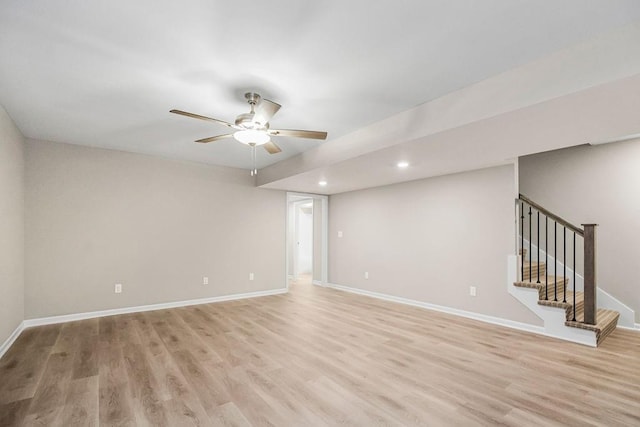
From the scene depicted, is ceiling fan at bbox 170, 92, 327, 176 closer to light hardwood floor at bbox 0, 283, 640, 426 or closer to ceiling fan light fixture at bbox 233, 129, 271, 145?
ceiling fan light fixture at bbox 233, 129, 271, 145

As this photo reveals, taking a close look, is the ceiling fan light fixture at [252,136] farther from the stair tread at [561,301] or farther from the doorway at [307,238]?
the stair tread at [561,301]

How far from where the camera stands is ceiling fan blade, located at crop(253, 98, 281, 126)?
2371 mm

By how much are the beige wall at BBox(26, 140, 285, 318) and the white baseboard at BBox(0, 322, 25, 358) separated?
0.28 metres

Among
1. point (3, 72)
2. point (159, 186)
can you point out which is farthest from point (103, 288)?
point (3, 72)

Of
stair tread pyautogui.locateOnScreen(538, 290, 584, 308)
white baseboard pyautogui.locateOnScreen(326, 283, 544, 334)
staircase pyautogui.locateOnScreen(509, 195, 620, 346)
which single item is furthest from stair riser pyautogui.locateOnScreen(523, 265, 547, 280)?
white baseboard pyautogui.locateOnScreen(326, 283, 544, 334)

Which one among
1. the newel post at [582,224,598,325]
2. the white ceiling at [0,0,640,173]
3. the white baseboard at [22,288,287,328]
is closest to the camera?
the white ceiling at [0,0,640,173]

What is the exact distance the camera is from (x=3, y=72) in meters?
2.36

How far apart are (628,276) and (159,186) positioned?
692cm

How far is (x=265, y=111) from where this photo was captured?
2498mm

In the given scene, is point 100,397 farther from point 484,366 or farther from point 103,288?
point 484,366

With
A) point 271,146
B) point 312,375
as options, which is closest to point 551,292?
point 312,375

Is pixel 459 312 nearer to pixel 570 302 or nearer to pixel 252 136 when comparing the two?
pixel 570 302

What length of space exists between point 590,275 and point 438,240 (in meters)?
1.86

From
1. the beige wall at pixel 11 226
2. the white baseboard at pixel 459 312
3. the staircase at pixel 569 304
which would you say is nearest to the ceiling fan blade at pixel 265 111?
the beige wall at pixel 11 226
